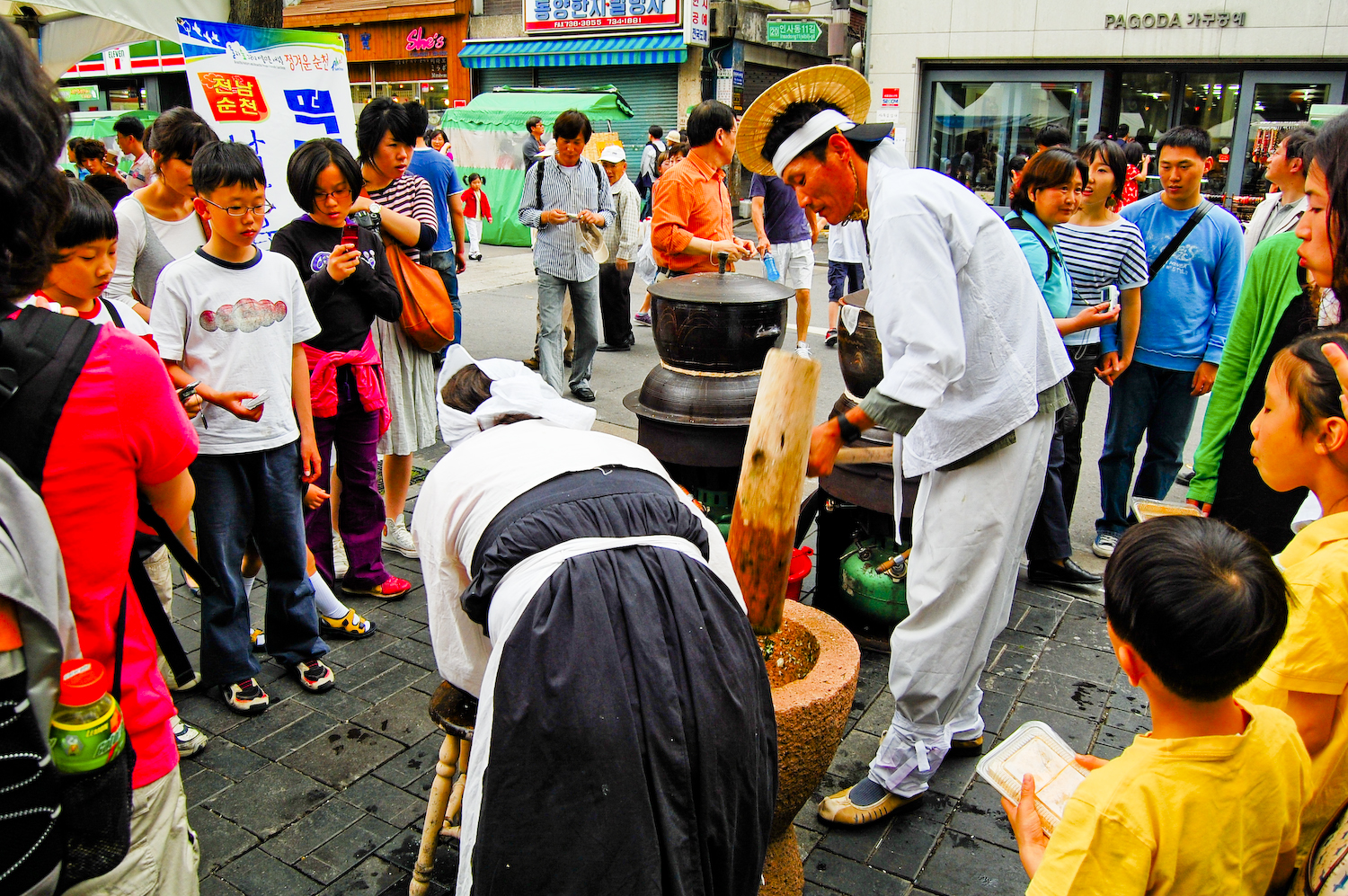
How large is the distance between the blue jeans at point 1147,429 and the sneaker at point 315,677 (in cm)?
385

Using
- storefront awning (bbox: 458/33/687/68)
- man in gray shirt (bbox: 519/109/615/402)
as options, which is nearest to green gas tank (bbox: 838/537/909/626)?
man in gray shirt (bbox: 519/109/615/402)

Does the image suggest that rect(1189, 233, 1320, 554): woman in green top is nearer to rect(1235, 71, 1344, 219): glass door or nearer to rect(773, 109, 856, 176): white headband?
rect(773, 109, 856, 176): white headband

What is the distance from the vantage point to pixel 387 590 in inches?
163

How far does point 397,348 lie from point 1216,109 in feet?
47.2

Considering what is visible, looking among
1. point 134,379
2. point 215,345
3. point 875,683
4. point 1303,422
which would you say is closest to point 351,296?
point 215,345

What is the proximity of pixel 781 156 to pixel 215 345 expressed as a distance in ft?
6.46

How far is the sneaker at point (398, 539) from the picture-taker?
4609mm

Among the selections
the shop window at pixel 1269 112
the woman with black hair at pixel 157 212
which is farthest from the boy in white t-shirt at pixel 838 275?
the shop window at pixel 1269 112

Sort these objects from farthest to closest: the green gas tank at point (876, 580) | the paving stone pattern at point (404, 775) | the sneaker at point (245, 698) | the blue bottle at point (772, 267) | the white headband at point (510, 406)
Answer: the blue bottle at point (772, 267) < the green gas tank at point (876, 580) < the sneaker at point (245, 698) < the paving stone pattern at point (404, 775) < the white headband at point (510, 406)

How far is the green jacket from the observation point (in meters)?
3.07

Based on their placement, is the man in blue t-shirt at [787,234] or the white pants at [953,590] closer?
the white pants at [953,590]

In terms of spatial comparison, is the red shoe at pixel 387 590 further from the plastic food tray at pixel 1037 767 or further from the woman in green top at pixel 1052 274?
the plastic food tray at pixel 1037 767

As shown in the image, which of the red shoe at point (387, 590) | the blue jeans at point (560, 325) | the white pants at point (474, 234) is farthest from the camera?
the white pants at point (474, 234)

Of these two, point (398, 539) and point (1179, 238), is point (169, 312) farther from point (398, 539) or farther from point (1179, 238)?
point (1179, 238)
